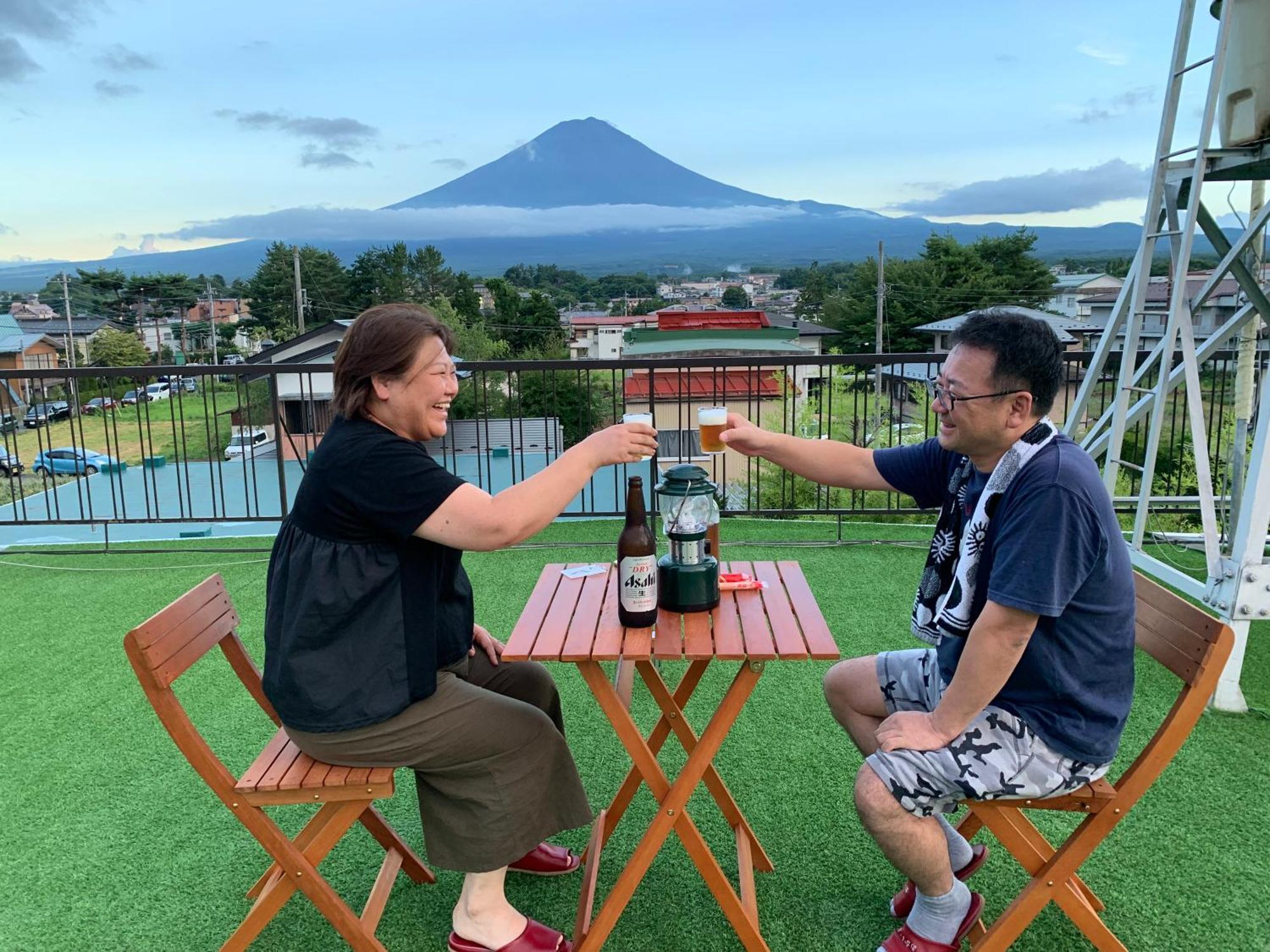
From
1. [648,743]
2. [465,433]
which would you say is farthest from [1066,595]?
[465,433]

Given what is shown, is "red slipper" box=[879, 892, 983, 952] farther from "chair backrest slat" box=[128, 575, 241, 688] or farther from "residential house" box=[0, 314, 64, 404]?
"residential house" box=[0, 314, 64, 404]

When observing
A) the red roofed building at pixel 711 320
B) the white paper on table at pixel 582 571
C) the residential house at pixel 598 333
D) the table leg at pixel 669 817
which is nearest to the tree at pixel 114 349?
the residential house at pixel 598 333

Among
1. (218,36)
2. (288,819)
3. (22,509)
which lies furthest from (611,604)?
(218,36)

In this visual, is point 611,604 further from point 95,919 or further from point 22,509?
point 22,509

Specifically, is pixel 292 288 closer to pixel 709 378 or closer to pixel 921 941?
pixel 709 378

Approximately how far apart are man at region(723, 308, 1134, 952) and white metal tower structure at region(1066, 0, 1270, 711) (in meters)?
1.67

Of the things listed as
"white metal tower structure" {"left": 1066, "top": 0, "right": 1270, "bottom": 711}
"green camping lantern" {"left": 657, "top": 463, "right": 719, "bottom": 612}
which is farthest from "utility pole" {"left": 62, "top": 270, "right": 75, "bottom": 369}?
"green camping lantern" {"left": 657, "top": 463, "right": 719, "bottom": 612}

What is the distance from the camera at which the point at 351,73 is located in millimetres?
82875

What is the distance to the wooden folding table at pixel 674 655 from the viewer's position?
1804 millimetres

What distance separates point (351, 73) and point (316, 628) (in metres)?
94.6

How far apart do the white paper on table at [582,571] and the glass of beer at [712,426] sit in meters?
0.47

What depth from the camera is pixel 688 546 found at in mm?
2010

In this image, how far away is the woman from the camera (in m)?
1.76

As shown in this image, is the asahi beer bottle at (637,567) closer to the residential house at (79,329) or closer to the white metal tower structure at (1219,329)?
the white metal tower structure at (1219,329)
